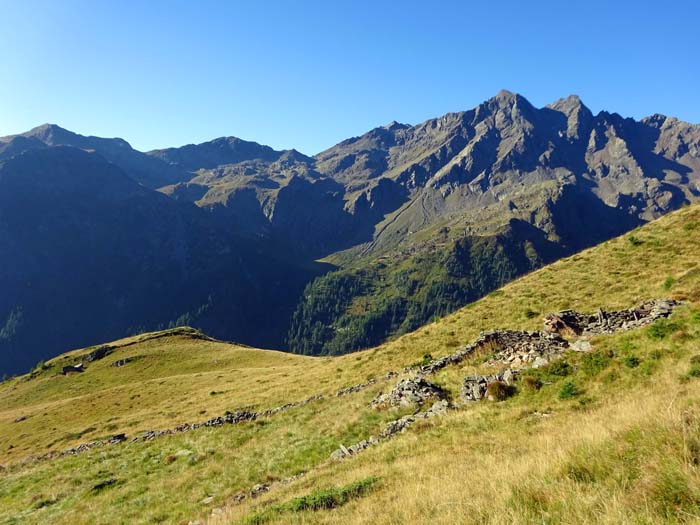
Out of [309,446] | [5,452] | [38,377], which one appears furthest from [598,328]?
[38,377]

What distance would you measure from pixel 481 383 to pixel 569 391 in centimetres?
448

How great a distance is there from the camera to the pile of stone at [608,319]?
21.3 metres

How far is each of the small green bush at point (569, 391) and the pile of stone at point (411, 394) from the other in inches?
247

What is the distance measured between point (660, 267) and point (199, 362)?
260 feet

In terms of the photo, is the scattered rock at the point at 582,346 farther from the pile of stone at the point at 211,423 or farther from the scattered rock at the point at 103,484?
the scattered rock at the point at 103,484

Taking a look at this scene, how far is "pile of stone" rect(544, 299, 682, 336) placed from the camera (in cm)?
2134

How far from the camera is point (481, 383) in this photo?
63.8ft

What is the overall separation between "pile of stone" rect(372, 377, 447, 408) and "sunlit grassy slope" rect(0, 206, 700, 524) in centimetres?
94

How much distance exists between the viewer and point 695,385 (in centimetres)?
1188

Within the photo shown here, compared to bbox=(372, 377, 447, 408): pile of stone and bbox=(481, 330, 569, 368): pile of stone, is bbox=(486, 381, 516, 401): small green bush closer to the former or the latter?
bbox=(481, 330, 569, 368): pile of stone

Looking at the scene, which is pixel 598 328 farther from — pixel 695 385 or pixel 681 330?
pixel 695 385

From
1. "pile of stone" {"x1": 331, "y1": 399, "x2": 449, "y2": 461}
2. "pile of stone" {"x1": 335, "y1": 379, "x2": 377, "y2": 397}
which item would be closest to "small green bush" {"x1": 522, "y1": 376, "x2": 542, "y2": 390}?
"pile of stone" {"x1": 331, "y1": 399, "x2": 449, "y2": 461}

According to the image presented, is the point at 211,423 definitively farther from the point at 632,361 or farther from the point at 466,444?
the point at 632,361

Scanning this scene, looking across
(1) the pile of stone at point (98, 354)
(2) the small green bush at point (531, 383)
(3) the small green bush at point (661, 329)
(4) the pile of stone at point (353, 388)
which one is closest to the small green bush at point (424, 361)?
(4) the pile of stone at point (353, 388)
